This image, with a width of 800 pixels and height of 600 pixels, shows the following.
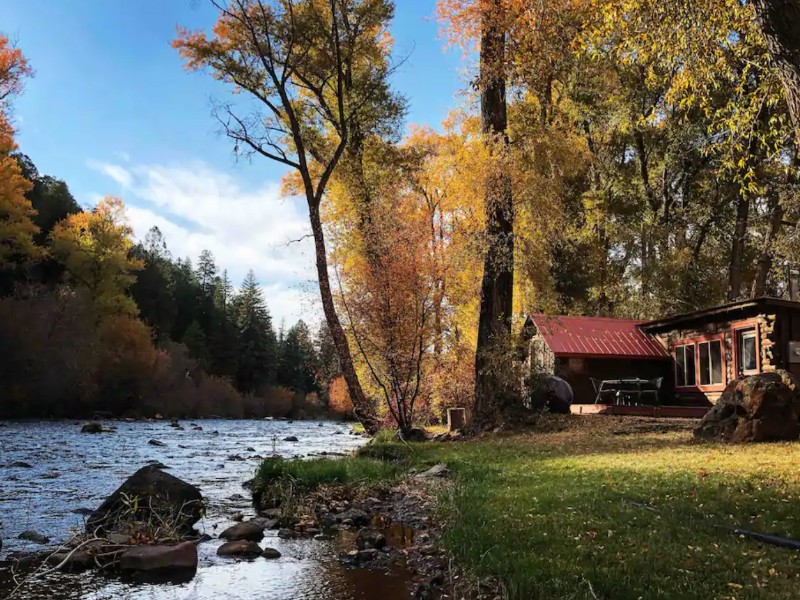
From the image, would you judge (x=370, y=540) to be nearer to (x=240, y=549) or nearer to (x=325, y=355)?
(x=240, y=549)

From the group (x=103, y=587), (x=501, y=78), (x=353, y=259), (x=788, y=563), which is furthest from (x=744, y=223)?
(x=103, y=587)

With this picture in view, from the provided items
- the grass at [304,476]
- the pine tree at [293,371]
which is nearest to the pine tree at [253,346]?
the pine tree at [293,371]

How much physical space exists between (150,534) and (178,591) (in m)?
1.47

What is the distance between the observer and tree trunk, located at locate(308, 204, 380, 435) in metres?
16.3

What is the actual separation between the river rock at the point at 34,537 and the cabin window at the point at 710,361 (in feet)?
67.7

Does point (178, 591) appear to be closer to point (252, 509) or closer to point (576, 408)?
point (252, 509)

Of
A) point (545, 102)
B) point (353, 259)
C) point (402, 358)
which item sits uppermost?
point (545, 102)

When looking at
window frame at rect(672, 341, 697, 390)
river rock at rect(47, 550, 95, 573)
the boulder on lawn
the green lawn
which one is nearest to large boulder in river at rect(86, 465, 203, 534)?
river rock at rect(47, 550, 95, 573)

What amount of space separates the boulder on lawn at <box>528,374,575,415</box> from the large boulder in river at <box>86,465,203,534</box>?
35.1 feet

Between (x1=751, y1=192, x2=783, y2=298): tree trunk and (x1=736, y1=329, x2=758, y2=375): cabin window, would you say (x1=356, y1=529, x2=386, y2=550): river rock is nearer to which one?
(x1=736, y1=329, x2=758, y2=375): cabin window

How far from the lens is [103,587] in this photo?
496cm

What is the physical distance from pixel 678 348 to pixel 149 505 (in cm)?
2116

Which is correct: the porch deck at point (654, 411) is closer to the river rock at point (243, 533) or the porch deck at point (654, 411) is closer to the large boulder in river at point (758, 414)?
the large boulder in river at point (758, 414)

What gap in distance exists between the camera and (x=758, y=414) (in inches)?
404
